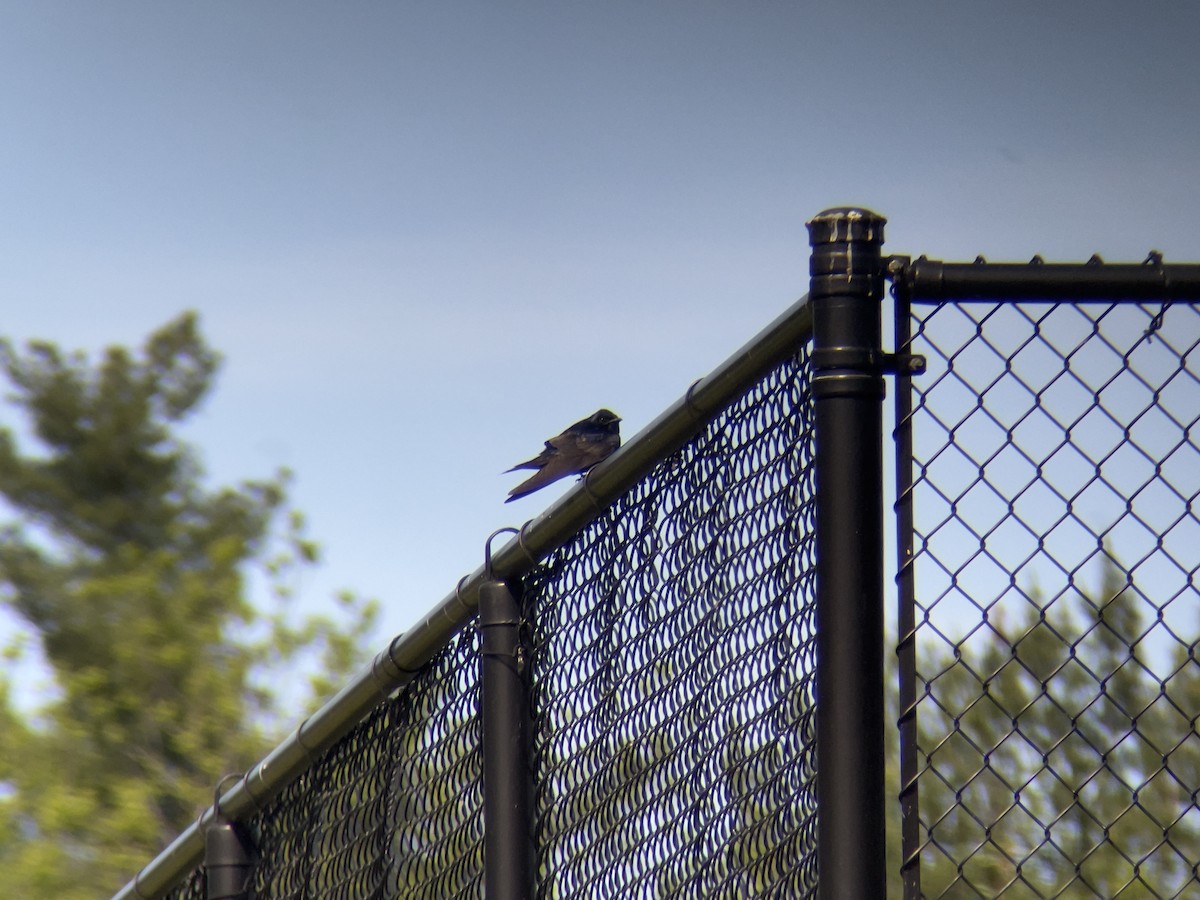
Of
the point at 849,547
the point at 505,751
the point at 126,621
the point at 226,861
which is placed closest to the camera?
the point at 849,547

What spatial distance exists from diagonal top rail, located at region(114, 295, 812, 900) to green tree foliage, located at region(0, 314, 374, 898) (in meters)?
18.0

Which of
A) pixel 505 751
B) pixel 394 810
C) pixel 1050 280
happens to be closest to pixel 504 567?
pixel 505 751

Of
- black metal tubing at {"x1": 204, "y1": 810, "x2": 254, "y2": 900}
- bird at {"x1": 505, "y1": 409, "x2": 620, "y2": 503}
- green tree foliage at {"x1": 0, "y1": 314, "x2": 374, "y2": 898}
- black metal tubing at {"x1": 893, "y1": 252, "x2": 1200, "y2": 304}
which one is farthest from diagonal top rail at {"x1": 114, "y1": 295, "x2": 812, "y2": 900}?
green tree foliage at {"x1": 0, "y1": 314, "x2": 374, "y2": 898}

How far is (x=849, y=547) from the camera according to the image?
1.64 m

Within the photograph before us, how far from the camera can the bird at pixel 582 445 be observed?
2367 millimetres

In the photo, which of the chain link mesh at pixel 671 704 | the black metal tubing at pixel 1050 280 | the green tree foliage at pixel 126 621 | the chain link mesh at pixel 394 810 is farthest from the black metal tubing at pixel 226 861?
the green tree foliage at pixel 126 621

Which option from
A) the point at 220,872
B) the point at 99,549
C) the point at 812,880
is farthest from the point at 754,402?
the point at 99,549

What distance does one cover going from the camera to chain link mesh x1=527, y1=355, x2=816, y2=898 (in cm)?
174

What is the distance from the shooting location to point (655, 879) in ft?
6.13

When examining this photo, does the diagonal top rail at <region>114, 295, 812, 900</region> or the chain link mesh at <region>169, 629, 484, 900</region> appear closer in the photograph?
the diagonal top rail at <region>114, 295, 812, 900</region>

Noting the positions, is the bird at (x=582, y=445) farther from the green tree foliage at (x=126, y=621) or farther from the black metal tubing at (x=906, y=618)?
the green tree foliage at (x=126, y=621)

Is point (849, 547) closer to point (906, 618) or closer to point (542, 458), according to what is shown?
point (906, 618)

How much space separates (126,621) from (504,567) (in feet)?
76.4

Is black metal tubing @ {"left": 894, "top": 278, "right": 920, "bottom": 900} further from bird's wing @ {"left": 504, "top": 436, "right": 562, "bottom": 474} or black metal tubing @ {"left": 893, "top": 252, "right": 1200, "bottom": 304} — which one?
bird's wing @ {"left": 504, "top": 436, "right": 562, "bottom": 474}
